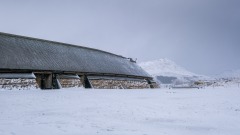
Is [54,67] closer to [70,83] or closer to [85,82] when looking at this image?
[70,83]

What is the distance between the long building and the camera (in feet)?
88.0

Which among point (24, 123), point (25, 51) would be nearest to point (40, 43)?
point (25, 51)

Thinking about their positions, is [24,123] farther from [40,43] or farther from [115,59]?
[115,59]

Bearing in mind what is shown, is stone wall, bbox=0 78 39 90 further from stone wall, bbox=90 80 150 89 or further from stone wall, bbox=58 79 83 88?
stone wall, bbox=90 80 150 89

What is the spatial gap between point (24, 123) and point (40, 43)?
28544mm

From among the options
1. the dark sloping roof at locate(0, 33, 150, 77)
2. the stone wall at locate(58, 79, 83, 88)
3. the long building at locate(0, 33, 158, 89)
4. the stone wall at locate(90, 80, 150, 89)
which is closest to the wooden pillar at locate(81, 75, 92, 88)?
the long building at locate(0, 33, 158, 89)

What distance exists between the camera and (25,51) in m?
30.6

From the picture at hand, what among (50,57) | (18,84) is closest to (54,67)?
(50,57)

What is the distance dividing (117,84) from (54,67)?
12.1 m

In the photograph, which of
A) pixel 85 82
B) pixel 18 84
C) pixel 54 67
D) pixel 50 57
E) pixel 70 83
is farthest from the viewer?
pixel 85 82

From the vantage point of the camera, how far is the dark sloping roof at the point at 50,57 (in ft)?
92.7

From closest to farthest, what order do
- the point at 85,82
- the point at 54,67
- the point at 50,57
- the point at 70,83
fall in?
the point at 54,67
the point at 70,83
the point at 50,57
the point at 85,82

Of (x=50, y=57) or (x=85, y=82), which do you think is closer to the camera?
(x=50, y=57)

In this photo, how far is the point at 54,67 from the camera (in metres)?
31.6
